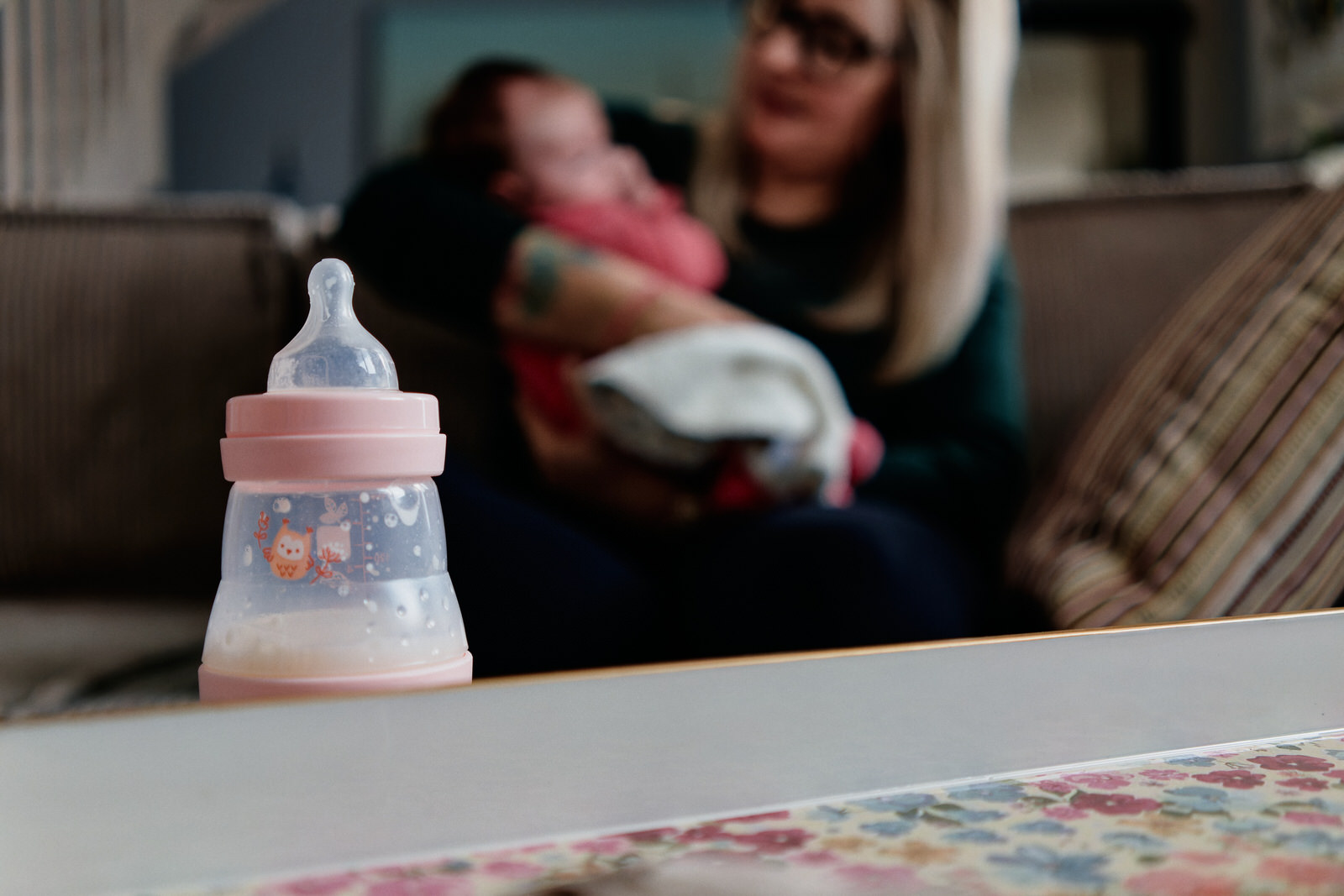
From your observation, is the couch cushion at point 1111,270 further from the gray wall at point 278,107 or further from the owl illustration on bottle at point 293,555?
the gray wall at point 278,107

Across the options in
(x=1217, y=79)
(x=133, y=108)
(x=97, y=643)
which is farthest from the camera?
(x=1217, y=79)

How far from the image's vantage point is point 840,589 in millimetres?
488

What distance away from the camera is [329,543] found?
219 mm

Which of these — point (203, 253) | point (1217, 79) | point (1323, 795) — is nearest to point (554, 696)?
point (1323, 795)

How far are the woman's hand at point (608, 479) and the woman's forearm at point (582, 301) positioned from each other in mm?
71

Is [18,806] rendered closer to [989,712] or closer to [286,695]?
[286,695]

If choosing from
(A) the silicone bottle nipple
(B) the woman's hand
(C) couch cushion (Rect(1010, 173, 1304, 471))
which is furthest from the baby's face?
(A) the silicone bottle nipple

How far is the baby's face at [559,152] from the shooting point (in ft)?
2.45

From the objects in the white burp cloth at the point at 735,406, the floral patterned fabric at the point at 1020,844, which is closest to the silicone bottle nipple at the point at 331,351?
the floral patterned fabric at the point at 1020,844

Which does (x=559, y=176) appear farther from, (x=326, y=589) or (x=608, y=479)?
(x=326, y=589)

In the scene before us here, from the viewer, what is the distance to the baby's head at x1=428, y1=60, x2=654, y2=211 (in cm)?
75

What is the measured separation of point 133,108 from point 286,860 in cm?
118

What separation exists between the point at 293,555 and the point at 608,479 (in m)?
0.41

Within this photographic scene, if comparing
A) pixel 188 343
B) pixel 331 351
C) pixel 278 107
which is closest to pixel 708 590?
pixel 331 351
